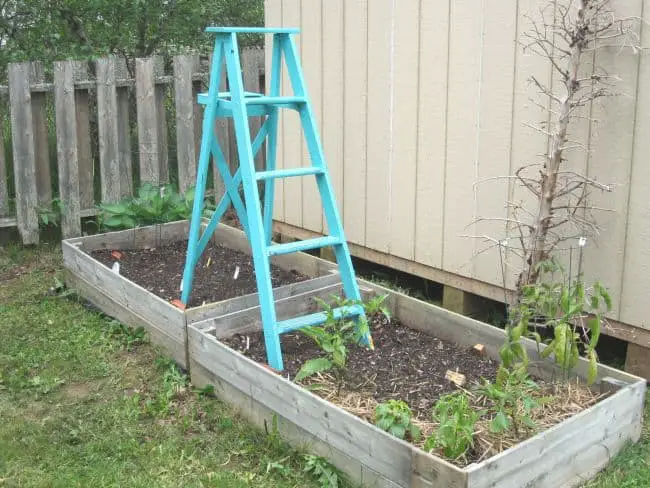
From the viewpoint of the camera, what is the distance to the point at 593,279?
4.36 meters

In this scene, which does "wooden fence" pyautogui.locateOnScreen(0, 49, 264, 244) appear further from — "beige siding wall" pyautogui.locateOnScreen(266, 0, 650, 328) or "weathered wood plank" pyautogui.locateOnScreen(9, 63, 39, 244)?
"beige siding wall" pyautogui.locateOnScreen(266, 0, 650, 328)

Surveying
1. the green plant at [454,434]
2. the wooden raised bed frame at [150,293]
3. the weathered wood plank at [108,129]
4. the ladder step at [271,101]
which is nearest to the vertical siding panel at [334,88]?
the wooden raised bed frame at [150,293]

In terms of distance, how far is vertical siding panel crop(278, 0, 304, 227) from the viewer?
6113mm

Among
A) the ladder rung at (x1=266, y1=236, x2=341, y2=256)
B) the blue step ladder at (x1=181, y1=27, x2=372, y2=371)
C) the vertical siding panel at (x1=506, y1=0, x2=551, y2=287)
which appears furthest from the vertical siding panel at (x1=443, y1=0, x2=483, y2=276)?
A: the ladder rung at (x1=266, y1=236, x2=341, y2=256)

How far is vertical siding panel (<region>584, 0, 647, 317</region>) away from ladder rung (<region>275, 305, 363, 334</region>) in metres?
1.22

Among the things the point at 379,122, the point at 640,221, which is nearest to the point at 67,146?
the point at 379,122

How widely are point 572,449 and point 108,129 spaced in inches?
180

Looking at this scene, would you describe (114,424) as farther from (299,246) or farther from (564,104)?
(564,104)

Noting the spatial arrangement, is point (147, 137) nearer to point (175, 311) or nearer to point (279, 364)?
point (175, 311)

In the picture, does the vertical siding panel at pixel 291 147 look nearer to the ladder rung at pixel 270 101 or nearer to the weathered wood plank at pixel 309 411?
the ladder rung at pixel 270 101

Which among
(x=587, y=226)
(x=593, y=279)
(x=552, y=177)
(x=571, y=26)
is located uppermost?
(x=571, y=26)

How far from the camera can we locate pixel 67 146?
655cm

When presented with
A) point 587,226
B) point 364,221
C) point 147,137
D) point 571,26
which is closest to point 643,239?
point 587,226

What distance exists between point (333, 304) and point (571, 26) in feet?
6.39
